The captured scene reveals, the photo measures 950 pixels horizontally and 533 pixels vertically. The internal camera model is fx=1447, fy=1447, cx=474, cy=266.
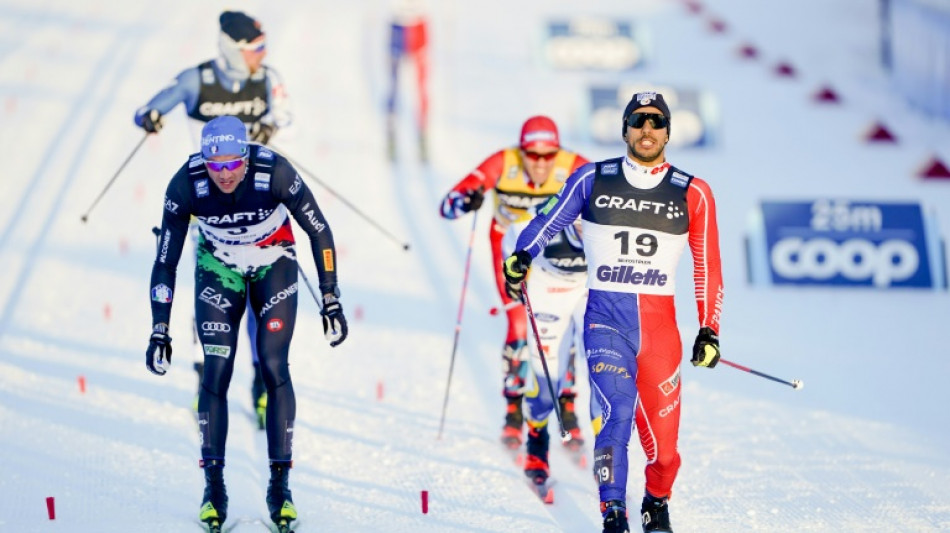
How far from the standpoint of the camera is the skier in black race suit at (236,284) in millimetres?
6789

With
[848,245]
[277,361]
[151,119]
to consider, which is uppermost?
[151,119]

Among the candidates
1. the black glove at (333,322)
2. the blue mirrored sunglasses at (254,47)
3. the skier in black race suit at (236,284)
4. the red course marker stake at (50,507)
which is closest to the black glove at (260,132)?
the blue mirrored sunglasses at (254,47)

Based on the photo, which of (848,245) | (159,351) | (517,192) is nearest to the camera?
(159,351)

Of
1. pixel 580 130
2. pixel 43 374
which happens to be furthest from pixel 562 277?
pixel 580 130

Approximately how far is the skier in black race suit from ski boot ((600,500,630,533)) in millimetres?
1460

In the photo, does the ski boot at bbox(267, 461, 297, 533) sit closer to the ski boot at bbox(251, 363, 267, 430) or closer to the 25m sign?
the ski boot at bbox(251, 363, 267, 430)

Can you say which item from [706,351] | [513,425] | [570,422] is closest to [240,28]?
[513,425]

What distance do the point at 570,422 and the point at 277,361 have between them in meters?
2.18

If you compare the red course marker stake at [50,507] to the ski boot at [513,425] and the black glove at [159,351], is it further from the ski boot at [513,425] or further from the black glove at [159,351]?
the ski boot at [513,425]

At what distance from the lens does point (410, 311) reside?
439 inches

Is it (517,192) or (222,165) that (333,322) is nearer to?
(222,165)

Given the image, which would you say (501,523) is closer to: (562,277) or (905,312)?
(562,277)

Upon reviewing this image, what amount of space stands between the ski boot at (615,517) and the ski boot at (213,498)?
1.83 metres

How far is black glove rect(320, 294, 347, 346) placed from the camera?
6.79m
